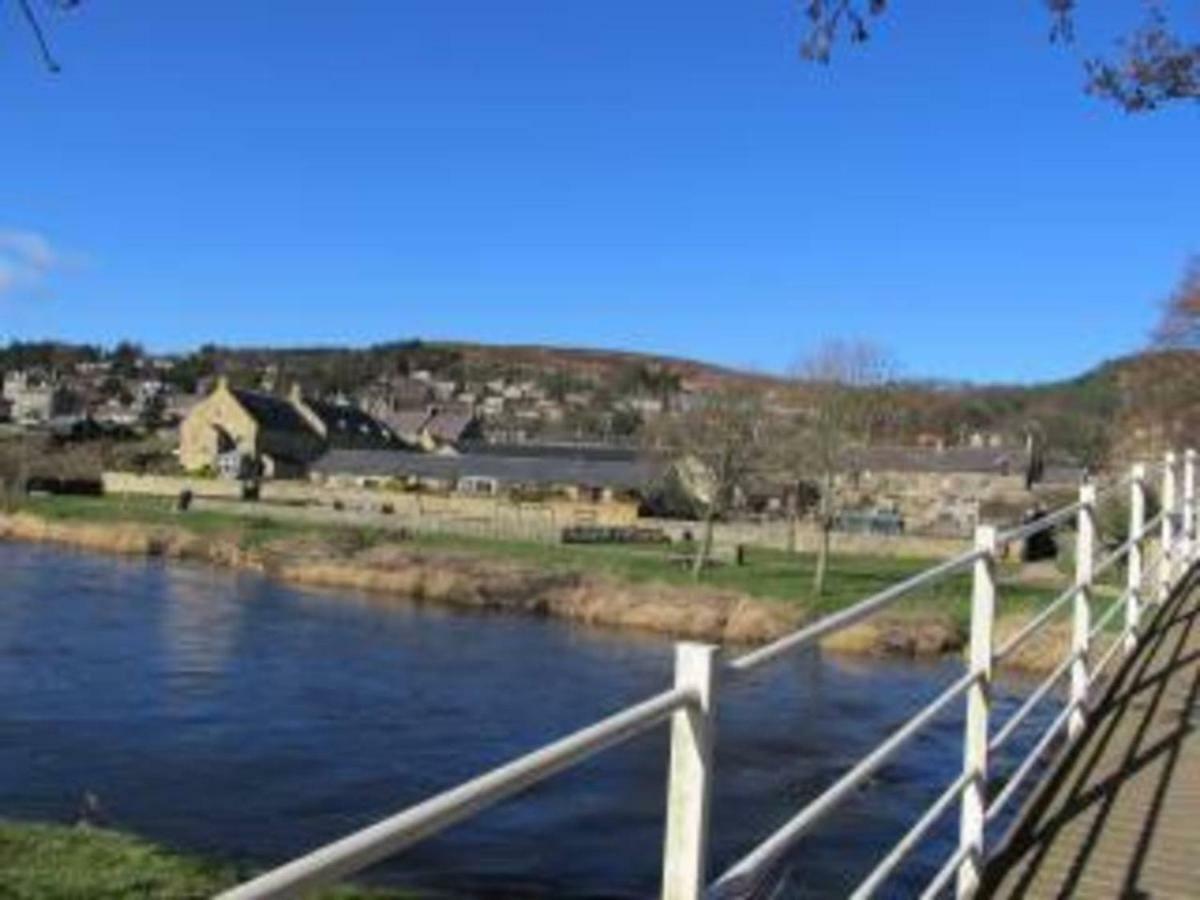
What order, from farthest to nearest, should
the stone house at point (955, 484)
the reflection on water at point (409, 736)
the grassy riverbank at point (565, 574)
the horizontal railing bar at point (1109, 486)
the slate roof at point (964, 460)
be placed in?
the slate roof at point (964, 460) → the stone house at point (955, 484) → the grassy riverbank at point (565, 574) → the reflection on water at point (409, 736) → the horizontal railing bar at point (1109, 486)

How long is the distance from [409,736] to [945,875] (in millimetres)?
27562

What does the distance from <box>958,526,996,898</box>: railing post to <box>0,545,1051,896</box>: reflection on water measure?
7911mm

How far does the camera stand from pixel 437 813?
2715mm

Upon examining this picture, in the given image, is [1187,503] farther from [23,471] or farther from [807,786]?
[23,471]

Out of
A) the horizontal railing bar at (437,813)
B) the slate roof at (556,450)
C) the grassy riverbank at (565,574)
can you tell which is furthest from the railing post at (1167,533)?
the slate roof at (556,450)

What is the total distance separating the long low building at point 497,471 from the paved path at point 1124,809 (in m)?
90.9

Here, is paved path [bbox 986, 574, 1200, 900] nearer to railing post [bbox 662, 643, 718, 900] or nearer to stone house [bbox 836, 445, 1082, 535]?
railing post [bbox 662, 643, 718, 900]

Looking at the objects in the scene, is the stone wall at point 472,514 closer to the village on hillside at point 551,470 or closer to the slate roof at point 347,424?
the village on hillside at point 551,470

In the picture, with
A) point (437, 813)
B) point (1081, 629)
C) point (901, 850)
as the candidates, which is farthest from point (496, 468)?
point (437, 813)

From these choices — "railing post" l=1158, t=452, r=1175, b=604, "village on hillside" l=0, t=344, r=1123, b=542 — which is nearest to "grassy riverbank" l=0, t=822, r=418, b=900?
"railing post" l=1158, t=452, r=1175, b=604

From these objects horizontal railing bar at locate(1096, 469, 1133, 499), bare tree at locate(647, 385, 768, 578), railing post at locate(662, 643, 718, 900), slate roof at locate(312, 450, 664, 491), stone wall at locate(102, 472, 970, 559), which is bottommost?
stone wall at locate(102, 472, 970, 559)

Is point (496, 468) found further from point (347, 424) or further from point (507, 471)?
point (347, 424)

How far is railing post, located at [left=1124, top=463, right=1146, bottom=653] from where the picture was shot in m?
11.5

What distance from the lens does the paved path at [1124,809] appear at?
6.42 m
